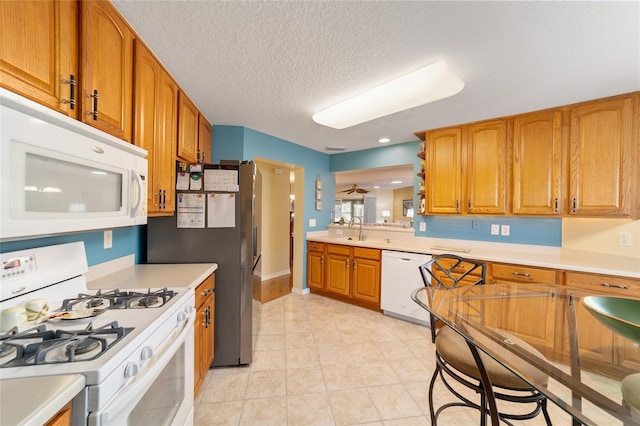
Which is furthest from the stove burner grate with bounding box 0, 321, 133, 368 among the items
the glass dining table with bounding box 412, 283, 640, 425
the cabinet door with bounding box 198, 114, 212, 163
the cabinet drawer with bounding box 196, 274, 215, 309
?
the cabinet door with bounding box 198, 114, 212, 163

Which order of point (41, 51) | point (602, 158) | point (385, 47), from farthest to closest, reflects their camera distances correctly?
point (602, 158) < point (385, 47) < point (41, 51)

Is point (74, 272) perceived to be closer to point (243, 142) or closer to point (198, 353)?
point (198, 353)

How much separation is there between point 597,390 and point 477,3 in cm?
162

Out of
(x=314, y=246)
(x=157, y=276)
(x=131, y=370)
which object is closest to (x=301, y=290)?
(x=314, y=246)

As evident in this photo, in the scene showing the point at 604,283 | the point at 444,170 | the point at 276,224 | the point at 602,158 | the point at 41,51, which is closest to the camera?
the point at 41,51

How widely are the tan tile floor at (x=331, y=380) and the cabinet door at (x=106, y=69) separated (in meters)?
1.81

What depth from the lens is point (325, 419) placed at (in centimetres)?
154

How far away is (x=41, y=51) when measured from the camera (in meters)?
0.87

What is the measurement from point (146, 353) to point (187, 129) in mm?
1898

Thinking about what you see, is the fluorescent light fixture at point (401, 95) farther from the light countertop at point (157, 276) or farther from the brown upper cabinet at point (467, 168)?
the light countertop at point (157, 276)

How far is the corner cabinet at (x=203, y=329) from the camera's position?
1.59 metres

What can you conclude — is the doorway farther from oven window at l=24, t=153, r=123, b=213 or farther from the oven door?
oven window at l=24, t=153, r=123, b=213

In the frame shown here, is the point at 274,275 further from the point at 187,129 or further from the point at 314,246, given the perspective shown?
the point at 187,129

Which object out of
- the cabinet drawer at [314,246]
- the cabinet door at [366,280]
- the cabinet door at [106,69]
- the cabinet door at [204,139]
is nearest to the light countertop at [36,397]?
the cabinet door at [106,69]
